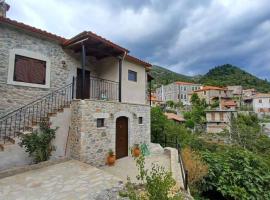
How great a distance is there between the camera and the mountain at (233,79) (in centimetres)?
8167

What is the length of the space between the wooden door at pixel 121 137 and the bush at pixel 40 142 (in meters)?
3.45

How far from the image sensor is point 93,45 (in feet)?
31.7

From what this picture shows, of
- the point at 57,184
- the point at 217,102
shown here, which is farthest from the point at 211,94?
the point at 57,184

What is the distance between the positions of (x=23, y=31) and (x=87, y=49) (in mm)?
3122

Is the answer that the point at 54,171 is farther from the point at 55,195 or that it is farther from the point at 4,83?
the point at 4,83

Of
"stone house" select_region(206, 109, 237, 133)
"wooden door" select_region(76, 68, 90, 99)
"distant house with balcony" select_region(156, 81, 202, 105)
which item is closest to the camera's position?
"wooden door" select_region(76, 68, 90, 99)

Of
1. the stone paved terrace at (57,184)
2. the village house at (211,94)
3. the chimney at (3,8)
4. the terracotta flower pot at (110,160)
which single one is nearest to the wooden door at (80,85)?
the terracotta flower pot at (110,160)

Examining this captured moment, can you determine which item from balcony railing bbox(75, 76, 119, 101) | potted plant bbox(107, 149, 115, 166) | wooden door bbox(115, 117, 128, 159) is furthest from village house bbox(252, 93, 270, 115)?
potted plant bbox(107, 149, 115, 166)

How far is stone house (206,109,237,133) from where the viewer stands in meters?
36.0

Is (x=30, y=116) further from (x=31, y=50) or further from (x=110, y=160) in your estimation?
(x=110, y=160)

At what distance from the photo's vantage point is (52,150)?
7969mm

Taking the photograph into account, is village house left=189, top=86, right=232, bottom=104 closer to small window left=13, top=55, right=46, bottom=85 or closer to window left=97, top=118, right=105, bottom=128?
window left=97, top=118, right=105, bottom=128

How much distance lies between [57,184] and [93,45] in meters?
6.74

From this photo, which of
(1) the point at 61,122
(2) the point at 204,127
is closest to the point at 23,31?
(1) the point at 61,122
